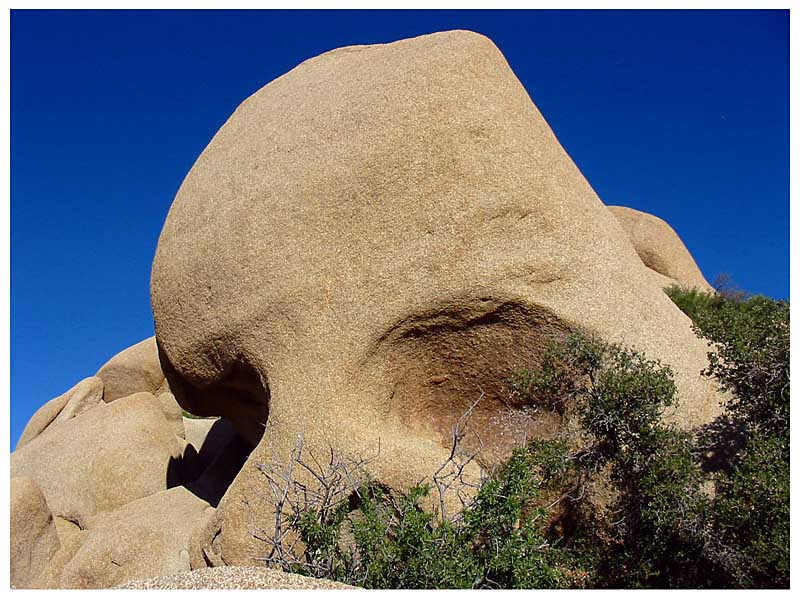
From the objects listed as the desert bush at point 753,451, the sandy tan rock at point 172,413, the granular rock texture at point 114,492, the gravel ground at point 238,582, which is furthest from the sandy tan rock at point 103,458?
the desert bush at point 753,451

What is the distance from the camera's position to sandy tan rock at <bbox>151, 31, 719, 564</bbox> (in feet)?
28.6

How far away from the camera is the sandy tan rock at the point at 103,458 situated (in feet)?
43.0

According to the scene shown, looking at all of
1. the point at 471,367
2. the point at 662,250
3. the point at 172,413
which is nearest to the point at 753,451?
the point at 471,367

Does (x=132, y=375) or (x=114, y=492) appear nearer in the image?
(x=114, y=492)

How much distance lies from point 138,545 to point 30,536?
2.03m

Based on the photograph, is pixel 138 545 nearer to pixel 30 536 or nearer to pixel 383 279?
pixel 30 536

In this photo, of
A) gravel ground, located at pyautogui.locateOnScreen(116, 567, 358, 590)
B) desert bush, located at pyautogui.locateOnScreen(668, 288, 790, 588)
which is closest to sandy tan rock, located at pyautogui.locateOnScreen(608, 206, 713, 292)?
desert bush, located at pyautogui.locateOnScreen(668, 288, 790, 588)

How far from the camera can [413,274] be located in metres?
8.95

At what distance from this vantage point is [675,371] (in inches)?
335

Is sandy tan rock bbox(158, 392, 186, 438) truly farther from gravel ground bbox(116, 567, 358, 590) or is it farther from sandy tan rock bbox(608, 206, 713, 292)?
sandy tan rock bbox(608, 206, 713, 292)

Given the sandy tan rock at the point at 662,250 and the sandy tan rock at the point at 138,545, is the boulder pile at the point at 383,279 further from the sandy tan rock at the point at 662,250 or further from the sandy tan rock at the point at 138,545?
the sandy tan rock at the point at 662,250

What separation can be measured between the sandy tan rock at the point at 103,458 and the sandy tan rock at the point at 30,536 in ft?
2.85
